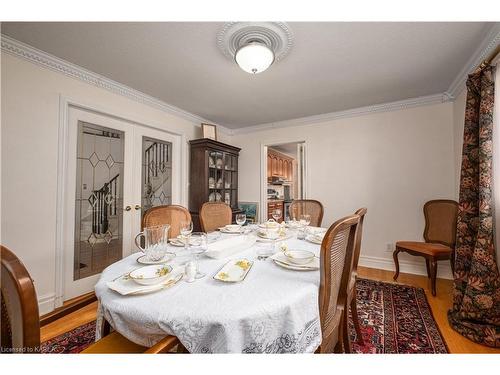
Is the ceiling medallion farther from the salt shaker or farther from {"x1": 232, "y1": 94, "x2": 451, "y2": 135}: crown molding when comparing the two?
{"x1": 232, "y1": 94, "x2": 451, "y2": 135}: crown molding

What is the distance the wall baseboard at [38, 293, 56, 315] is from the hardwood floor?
224 millimetres

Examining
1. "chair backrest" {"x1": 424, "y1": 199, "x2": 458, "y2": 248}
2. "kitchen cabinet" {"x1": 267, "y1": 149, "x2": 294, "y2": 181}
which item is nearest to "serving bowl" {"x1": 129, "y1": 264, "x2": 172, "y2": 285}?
"chair backrest" {"x1": 424, "y1": 199, "x2": 458, "y2": 248}

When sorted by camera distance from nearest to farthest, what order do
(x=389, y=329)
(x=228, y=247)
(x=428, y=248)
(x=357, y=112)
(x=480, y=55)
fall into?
(x=228, y=247)
(x=389, y=329)
(x=480, y=55)
(x=428, y=248)
(x=357, y=112)

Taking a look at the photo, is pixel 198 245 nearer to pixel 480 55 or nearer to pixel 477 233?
pixel 477 233

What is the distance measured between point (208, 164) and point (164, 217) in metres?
1.71

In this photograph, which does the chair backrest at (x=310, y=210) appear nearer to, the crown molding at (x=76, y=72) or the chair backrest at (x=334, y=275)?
the chair backrest at (x=334, y=275)

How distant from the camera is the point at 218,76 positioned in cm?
231

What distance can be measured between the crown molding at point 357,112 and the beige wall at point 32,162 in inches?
107

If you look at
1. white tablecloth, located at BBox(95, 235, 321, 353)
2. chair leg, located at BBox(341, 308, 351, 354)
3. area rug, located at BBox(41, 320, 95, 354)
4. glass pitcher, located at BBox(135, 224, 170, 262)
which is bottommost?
area rug, located at BBox(41, 320, 95, 354)

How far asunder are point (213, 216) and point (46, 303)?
1.67m

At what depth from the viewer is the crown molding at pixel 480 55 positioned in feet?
5.36

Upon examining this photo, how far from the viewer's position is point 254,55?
1.65m

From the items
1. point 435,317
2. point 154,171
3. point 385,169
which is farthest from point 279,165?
Answer: point 435,317

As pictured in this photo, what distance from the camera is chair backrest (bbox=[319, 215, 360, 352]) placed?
83 cm
